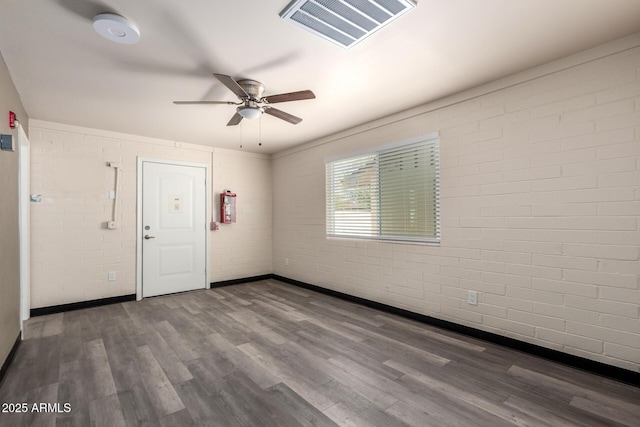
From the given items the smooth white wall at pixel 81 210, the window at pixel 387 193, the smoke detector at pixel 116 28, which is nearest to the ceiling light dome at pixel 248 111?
the smoke detector at pixel 116 28

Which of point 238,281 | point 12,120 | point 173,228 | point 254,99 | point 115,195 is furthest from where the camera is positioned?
point 238,281

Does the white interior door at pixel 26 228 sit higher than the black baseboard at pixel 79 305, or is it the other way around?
the white interior door at pixel 26 228

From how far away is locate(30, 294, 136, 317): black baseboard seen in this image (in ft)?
12.8

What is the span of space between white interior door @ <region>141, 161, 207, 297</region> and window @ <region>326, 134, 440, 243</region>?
231cm

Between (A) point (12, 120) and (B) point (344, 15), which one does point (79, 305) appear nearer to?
(A) point (12, 120)

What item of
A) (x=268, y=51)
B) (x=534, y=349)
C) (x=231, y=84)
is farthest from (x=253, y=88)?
(x=534, y=349)

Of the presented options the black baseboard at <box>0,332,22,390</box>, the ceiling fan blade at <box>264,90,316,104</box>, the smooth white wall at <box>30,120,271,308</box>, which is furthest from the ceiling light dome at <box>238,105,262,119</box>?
the black baseboard at <box>0,332,22,390</box>

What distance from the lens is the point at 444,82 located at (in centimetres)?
295

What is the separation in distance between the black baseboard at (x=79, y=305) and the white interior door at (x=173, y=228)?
0.28 meters

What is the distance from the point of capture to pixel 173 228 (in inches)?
197

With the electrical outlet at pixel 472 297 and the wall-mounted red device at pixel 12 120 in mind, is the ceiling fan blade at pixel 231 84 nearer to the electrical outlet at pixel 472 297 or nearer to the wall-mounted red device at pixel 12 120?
the wall-mounted red device at pixel 12 120

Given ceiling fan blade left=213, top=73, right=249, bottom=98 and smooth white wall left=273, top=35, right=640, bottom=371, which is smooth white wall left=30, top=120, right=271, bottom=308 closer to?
ceiling fan blade left=213, top=73, right=249, bottom=98

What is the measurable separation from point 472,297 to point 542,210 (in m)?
1.07

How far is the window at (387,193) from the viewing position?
353 centimetres
